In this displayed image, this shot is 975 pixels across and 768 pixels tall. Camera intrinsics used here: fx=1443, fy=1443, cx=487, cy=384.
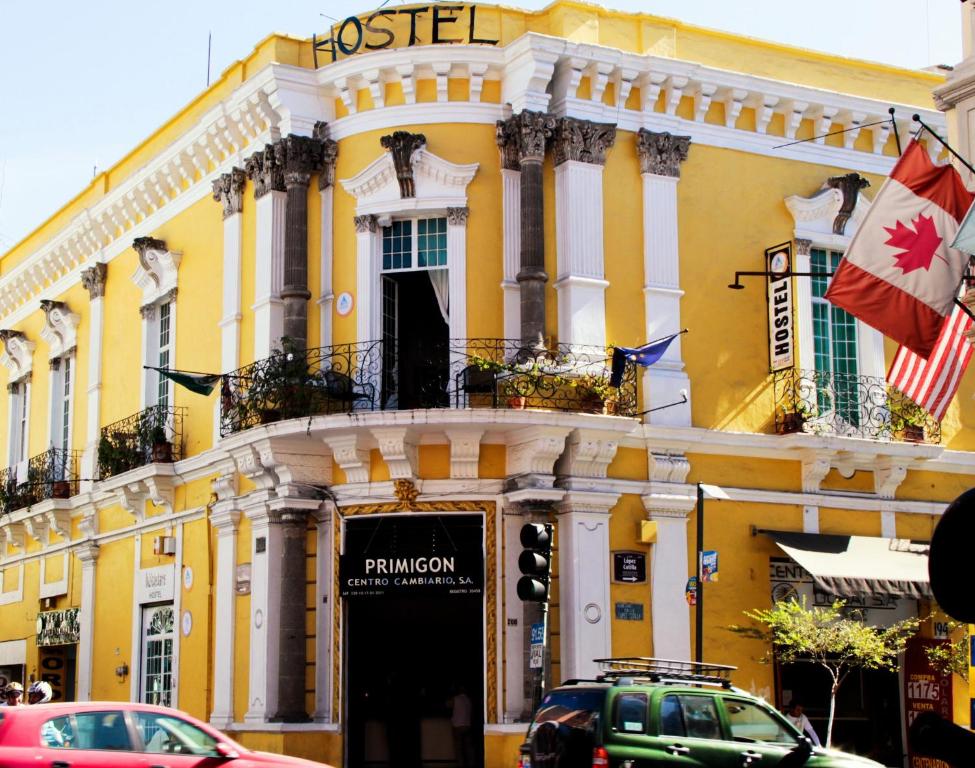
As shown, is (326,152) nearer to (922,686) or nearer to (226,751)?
(226,751)

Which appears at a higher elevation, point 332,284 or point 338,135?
point 338,135

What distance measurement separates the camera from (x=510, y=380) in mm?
20156

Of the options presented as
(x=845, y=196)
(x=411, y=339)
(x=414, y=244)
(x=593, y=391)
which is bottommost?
(x=593, y=391)

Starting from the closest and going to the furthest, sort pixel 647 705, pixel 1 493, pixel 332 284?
pixel 647 705
pixel 332 284
pixel 1 493

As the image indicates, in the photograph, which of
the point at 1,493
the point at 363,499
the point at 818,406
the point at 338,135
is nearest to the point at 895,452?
the point at 818,406

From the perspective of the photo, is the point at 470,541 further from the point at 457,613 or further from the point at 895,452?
the point at 895,452

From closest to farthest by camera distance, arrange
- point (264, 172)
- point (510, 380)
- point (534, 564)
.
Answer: point (534, 564) < point (510, 380) < point (264, 172)

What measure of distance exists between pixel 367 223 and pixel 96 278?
29.9 ft

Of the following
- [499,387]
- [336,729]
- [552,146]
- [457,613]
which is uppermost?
[552,146]

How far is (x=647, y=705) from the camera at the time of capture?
13445mm

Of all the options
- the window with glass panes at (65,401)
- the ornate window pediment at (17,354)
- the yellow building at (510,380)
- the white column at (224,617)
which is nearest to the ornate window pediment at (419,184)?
the yellow building at (510,380)

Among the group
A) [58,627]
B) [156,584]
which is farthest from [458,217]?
[58,627]

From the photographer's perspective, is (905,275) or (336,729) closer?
(905,275)

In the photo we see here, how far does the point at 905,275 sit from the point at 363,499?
8.74 meters
